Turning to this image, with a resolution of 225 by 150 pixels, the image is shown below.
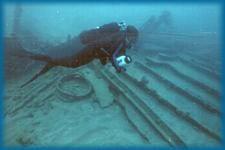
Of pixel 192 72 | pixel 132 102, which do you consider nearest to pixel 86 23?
pixel 192 72

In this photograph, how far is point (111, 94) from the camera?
37.3 feet

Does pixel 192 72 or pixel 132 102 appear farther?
pixel 192 72

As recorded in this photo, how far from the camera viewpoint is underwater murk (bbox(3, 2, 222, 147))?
6074 mm

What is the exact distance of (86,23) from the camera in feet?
105

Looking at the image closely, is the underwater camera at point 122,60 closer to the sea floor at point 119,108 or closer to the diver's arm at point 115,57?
the diver's arm at point 115,57

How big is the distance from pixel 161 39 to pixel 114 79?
25.6 ft

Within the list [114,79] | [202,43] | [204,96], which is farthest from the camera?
[202,43]

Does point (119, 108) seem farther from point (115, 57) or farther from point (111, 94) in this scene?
point (115, 57)

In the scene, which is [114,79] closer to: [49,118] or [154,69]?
[154,69]

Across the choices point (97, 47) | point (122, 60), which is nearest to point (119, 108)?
point (97, 47)

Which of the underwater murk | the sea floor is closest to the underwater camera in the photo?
the underwater murk

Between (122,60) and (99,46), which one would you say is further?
(99,46)

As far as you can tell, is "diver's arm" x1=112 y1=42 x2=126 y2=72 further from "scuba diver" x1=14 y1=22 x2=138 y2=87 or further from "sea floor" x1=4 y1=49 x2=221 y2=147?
"sea floor" x1=4 y1=49 x2=221 y2=147

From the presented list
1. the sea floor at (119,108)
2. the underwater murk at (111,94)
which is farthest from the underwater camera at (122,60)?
the sea floor at (119,108)
